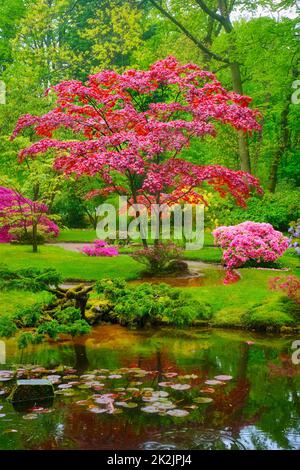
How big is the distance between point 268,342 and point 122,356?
2187mm

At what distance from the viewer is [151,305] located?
8.50 metres

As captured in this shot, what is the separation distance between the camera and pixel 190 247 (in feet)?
55.7

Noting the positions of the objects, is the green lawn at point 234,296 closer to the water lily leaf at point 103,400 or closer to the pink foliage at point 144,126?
the pink foliage at point 144,126

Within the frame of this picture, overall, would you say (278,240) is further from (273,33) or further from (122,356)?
(273,33)

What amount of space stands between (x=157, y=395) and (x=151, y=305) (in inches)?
119

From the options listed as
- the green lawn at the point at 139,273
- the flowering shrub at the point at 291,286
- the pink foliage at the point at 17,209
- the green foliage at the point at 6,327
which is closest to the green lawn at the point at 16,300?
the green lawn at the point at 139,273

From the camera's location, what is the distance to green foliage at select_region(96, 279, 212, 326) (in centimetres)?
841

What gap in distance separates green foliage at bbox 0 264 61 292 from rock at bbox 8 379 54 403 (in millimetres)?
2046

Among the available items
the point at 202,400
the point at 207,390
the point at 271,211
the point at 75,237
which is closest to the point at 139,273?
the point at 207,390

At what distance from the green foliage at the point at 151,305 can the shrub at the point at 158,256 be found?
296cm

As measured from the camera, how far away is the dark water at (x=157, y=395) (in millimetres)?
4504

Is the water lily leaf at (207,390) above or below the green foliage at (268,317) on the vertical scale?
below

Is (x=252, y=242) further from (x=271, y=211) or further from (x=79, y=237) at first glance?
(x=79, y=237)

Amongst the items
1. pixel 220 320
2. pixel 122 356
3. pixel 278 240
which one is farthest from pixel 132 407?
pixel 278 240
